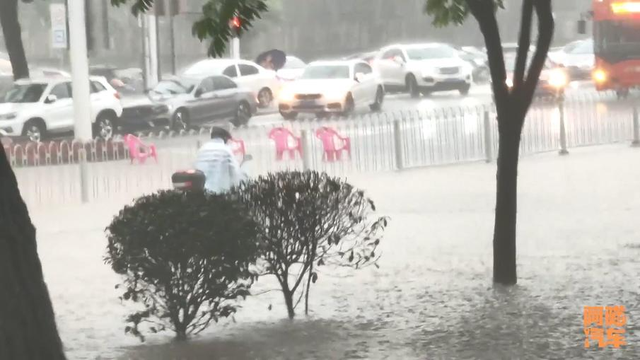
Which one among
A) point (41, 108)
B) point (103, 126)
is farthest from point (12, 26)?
point (103, 126)

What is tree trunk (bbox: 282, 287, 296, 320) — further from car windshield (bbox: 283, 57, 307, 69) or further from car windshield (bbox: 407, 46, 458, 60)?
car windshield (bbox: 283, 57, 307, 69)

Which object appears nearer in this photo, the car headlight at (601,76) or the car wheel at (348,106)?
the car wheel at (348,106)

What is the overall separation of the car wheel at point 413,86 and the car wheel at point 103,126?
1147 centimetres

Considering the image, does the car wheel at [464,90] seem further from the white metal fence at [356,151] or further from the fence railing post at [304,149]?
the fence railing post at [304,149]

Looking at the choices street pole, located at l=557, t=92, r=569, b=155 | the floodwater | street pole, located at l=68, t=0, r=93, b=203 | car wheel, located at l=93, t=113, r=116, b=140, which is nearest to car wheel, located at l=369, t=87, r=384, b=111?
car wheel, located at l=93, t=113, r=116, b=140

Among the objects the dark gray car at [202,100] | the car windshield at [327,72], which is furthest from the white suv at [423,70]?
the dark gray car at [202,100]

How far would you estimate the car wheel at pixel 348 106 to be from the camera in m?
31.0

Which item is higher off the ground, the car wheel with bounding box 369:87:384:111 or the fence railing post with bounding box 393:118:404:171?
the car wheel with bounding box 369:87:384:111

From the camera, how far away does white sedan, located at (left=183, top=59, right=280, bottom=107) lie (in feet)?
109

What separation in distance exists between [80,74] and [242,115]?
788 cm

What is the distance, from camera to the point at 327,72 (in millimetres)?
31859

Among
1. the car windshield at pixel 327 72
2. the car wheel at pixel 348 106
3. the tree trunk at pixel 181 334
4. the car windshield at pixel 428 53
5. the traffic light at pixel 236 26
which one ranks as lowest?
the tree trunk at pixel 181 334

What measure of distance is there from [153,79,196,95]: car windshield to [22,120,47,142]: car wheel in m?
3.69

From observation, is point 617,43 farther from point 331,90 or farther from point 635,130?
point 635,130
